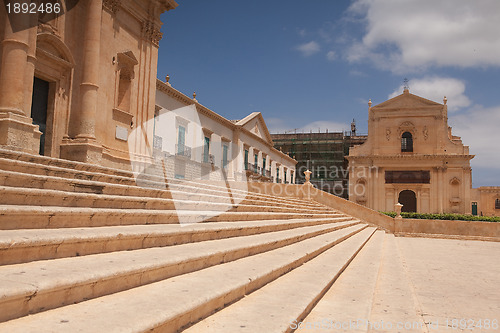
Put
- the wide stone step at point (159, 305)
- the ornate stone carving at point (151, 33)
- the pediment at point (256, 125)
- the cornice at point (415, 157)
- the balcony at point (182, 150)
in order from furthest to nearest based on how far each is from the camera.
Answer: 1. the cornice at point (415, 157)
2. the pediment at point (256, 125)
3. the balcony at point (182, 150)
4. the ornate stone carving at point (151, 33)
5. the wide stone step at point (159, 305)

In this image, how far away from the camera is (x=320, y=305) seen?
3801mm

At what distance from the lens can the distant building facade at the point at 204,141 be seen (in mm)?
20594

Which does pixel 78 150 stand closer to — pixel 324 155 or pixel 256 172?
pixel 256 172

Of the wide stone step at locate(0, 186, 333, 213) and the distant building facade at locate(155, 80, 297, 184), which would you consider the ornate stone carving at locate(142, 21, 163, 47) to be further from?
the wide stone step at locate(0, 186, 333, 213)

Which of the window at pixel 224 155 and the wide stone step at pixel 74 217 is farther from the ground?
the window at pixel 224 155

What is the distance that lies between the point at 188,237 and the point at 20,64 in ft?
23.1

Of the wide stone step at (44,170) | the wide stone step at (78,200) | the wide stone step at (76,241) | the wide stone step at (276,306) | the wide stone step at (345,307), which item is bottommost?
the wide stone step at (345,307)

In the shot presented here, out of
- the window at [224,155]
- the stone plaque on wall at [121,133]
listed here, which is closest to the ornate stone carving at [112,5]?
the stone plaque on wall at [121,133]

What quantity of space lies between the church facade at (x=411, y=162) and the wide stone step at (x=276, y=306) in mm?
33530

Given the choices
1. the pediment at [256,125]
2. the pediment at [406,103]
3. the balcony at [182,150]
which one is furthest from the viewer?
the pediment at [406,103]

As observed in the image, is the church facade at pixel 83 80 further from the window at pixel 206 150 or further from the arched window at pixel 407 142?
the arched window at pixel 407 142

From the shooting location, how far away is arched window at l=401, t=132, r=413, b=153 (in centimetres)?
3719

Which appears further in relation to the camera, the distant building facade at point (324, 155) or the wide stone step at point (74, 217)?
the distant building facade at point (324, 155)

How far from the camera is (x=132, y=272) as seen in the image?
2.69 meters
